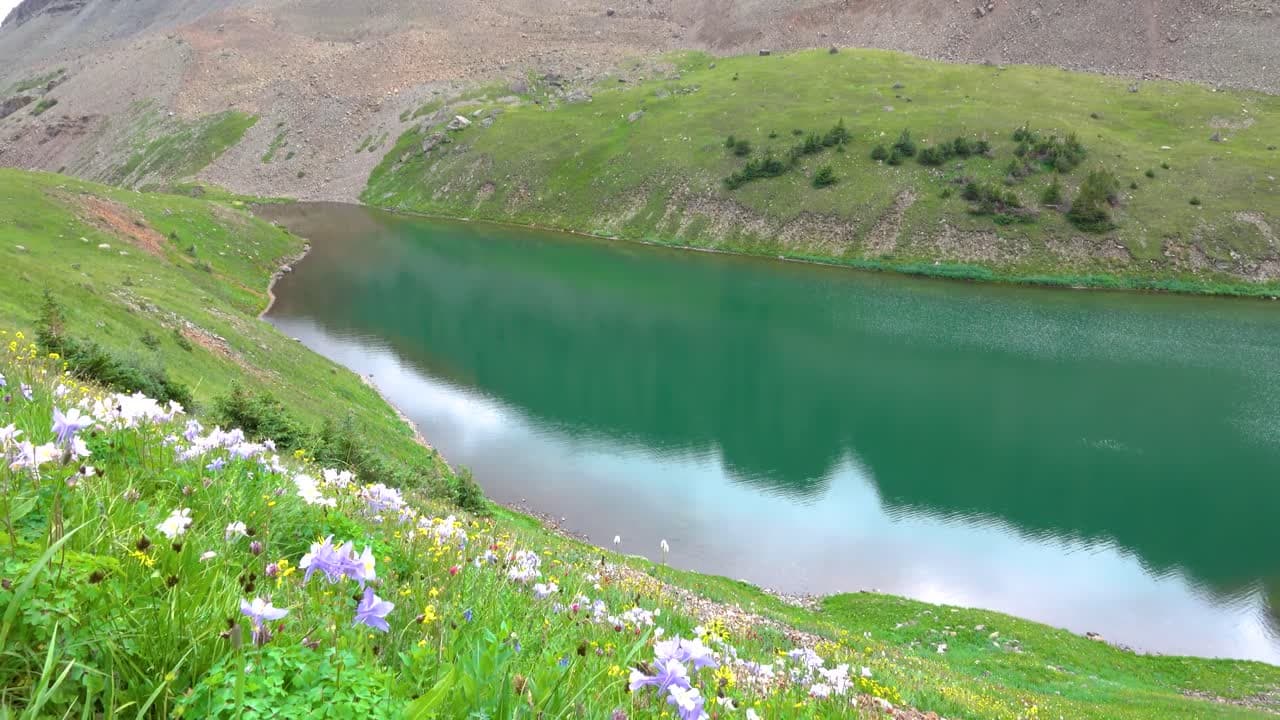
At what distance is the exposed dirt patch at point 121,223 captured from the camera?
47.2 m

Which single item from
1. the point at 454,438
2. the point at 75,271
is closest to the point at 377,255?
the point at 75,271

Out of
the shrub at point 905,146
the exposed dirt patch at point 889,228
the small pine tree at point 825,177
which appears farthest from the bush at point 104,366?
the shrub at point 905,146

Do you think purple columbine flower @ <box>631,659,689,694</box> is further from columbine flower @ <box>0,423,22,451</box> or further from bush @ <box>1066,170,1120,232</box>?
bush @ <box>1066,170,1120,232</box>

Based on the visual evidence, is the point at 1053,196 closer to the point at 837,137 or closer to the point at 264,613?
the point at 837,137

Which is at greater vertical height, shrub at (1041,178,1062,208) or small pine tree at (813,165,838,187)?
small pine tree at (813,165,838,187)

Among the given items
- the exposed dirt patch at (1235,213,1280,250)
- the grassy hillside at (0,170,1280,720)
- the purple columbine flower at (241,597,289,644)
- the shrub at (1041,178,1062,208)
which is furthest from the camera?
the shrub at (1041,178,1062,208)

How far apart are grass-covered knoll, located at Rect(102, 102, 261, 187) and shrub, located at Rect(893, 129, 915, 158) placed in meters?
120

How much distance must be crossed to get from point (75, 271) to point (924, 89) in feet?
409

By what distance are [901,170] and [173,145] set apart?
479 ft

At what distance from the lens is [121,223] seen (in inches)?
1948

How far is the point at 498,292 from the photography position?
62.8 metres

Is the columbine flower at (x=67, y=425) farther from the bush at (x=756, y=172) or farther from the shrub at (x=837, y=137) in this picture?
the shrub at (x=837, y=137)

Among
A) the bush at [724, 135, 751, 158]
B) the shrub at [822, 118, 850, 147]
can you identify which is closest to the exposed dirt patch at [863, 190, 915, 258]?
the shrub at [822, 118, 850, 147]

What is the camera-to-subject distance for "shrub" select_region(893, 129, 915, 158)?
95.0m
